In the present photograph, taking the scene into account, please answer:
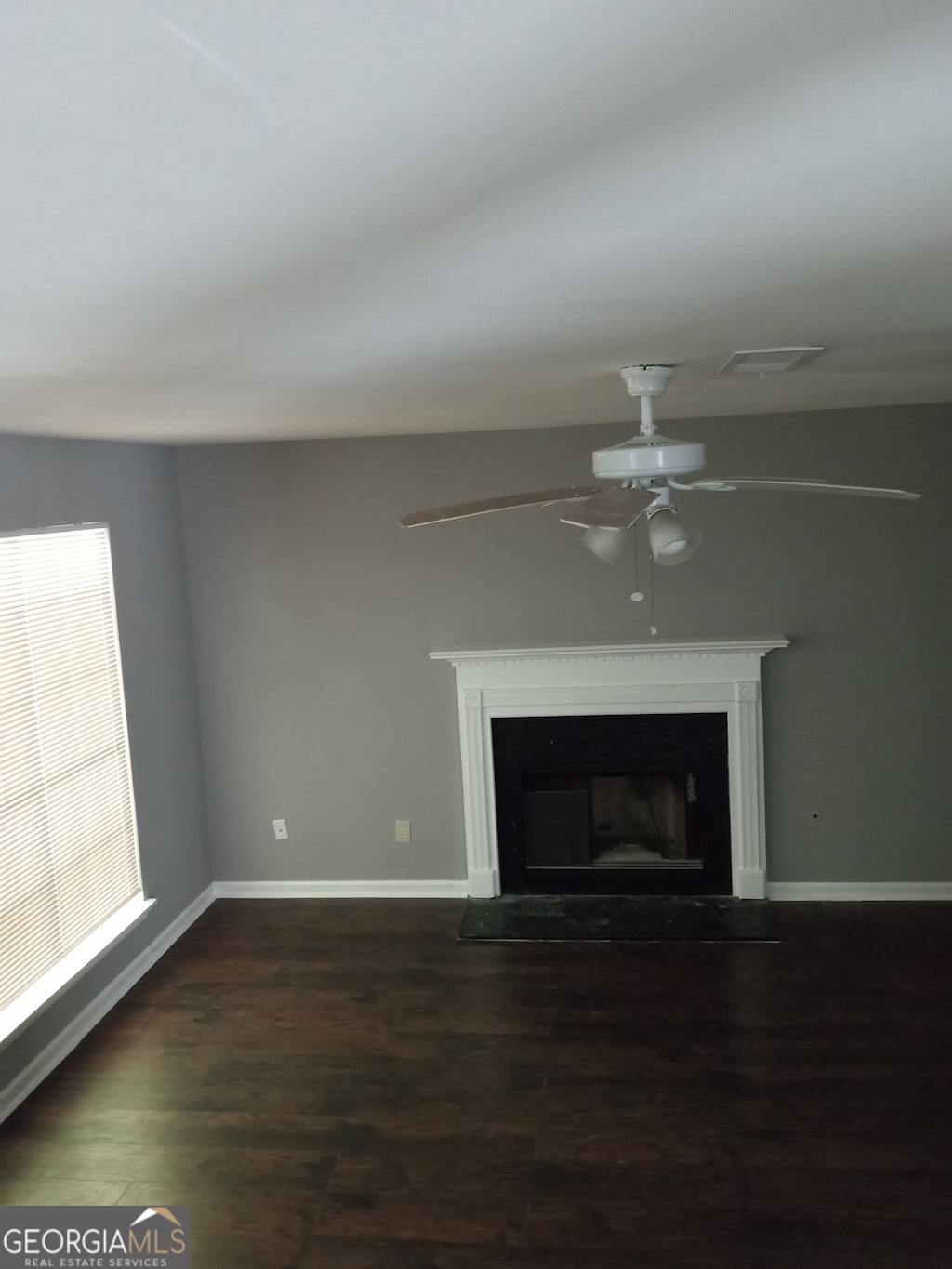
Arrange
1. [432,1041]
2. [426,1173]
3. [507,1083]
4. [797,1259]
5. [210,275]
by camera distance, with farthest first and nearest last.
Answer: [432,1041] → [507,1083] → [426,1173] → [797,1259] → [210,275]

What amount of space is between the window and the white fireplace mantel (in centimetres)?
156

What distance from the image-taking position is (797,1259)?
2797 millimetres

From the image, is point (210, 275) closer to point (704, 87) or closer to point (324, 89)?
point (324, 89)

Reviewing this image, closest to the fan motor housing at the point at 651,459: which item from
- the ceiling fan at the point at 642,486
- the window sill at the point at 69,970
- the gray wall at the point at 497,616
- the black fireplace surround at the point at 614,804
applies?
the ceiling fan at the point at 642,486

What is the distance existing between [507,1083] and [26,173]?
135 inches

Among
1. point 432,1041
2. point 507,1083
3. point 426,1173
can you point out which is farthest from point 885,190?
point 432,1041

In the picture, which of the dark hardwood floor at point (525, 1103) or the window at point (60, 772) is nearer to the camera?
the dark hardwood floor at point (525, 1103)

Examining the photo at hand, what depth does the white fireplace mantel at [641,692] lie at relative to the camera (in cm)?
483

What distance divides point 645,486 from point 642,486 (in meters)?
0.01

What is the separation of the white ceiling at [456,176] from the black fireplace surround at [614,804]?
2986mm

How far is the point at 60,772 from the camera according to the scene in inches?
156

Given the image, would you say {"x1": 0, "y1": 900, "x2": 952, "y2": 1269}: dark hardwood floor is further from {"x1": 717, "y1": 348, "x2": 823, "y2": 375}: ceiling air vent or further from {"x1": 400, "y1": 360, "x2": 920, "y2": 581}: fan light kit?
{"x1": 717, "y1": 348, "x2": 823, "y2": 375}: ceiling air vent

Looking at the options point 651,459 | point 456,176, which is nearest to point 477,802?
point 651,459

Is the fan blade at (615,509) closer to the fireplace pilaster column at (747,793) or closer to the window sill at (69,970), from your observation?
the fireplace pilaster column at (747,793)
